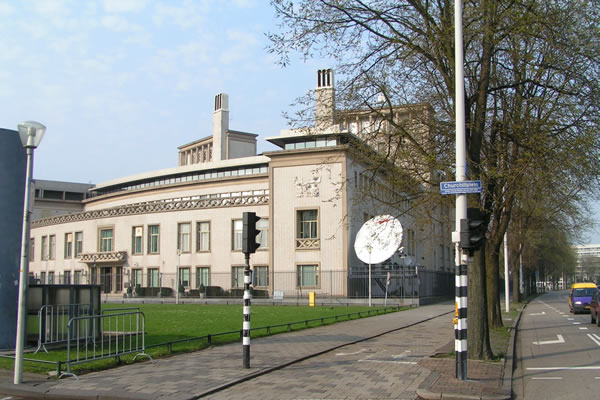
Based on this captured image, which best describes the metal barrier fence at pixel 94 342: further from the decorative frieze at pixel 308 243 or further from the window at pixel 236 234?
the window at pixel 236 234

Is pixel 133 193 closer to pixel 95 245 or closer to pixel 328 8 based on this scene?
pixel 95 245

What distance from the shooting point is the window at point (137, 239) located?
2232 inches

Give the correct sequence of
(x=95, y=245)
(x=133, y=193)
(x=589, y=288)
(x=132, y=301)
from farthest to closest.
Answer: (x=133, y=193), (x=95, y=245), (x=132, y=301), (x=589, y=288)

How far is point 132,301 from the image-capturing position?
50875mm

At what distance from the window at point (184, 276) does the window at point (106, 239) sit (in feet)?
35.3

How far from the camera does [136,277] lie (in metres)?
56.2

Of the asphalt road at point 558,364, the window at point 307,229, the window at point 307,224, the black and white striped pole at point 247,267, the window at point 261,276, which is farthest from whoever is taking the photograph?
the window at point 261,276

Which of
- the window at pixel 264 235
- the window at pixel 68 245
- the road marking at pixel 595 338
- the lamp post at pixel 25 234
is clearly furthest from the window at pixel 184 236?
the lamp post at pixel 25 234

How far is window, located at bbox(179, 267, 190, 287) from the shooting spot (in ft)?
174

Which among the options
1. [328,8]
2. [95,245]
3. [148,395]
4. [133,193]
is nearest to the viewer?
[148,395]

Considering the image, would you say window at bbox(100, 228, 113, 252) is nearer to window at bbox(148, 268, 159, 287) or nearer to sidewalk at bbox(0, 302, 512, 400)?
window at bbox(148, 268, 159, 287)

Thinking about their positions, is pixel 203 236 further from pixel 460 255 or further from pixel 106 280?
pixel 460 255

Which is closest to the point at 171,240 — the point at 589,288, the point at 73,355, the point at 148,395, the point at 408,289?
the point at 408,289

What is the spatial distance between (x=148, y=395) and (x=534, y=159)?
10.4 metres
